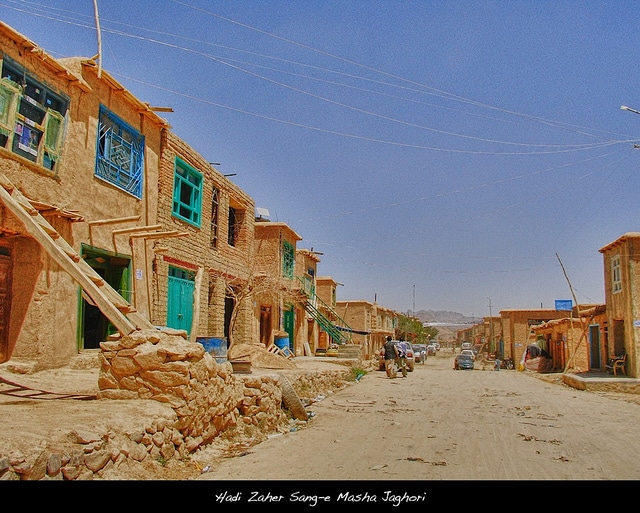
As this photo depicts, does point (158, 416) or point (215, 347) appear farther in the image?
point (215, 347)

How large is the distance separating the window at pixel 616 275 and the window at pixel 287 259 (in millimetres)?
15385

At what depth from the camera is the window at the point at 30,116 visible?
9164 mm

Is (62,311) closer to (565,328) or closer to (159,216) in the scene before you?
(159,216)

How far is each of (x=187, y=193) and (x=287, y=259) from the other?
12046 millimetres

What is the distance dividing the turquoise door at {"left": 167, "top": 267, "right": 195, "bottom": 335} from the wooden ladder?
6.34 metres

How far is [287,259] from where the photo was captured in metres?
28.1

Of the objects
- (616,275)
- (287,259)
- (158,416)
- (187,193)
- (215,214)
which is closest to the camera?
(158,416)

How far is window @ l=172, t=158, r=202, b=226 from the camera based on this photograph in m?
15.3

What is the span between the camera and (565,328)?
32094 mm

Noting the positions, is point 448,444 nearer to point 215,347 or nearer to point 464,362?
point 215,347

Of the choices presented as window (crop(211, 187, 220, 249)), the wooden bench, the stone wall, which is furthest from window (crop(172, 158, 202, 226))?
the wooden bench

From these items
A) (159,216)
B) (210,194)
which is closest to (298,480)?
(159,216)

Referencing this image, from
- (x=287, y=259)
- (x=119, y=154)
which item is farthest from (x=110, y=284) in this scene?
(x=287, y=259)

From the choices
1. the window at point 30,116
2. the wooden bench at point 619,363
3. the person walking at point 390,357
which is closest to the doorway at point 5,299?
the window at point 30,116
